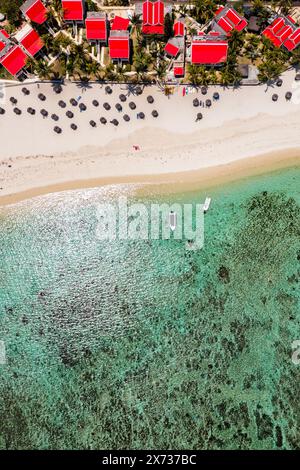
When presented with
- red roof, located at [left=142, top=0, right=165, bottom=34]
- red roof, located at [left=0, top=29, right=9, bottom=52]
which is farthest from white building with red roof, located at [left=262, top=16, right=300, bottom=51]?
red roof, located at [left=0, top=29, right=9, bottom=52]

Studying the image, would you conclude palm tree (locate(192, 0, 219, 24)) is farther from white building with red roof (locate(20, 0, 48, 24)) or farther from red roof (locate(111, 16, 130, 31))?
white building with red roof (locate(20, 0, 48, 24))

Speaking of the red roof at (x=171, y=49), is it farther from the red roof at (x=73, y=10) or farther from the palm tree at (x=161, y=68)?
the red roof at (x=73, y=10)

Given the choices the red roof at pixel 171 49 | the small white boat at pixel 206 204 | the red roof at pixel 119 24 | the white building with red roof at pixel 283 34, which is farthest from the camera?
the small white boat at pixel 206 204

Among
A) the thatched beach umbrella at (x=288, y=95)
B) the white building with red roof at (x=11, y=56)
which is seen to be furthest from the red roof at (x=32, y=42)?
the thatched beach umbrella at (x=288, y=95)

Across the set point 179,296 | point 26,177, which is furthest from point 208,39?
point 179,296

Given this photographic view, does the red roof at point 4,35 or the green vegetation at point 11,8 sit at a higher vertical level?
the green vegetation at point 11,8

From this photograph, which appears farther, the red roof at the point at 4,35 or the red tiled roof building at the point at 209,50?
the red roof at the point at 4,35
